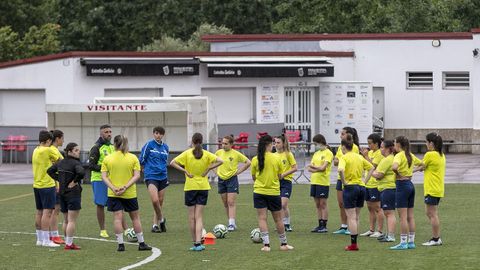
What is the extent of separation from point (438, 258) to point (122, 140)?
5.34m

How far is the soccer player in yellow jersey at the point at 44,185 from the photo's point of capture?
21047mm

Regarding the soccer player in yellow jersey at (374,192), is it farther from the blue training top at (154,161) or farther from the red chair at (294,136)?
the red chair at (294,136)

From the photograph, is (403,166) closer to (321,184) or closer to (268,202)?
(268,202)

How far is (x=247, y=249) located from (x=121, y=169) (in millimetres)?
2450

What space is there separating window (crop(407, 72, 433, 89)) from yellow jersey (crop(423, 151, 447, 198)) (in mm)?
30147

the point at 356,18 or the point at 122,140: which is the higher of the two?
the point at 356,18

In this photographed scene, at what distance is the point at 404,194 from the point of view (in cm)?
2006

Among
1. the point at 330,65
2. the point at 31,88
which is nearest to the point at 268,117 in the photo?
the point at 330,65

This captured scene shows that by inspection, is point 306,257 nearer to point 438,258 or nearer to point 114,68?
point 438,258

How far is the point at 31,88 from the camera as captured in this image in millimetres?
48562

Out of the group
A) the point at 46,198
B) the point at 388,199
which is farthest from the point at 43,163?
the point at 388,199

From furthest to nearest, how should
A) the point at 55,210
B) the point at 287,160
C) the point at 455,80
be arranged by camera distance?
the point at 455,80
the point at 287,160
the point at 55,210

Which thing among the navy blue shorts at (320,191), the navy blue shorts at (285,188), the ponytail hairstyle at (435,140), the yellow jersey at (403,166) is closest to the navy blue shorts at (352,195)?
the yellow jersey at (403,166)

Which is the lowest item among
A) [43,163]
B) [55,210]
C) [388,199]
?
[55,210]
